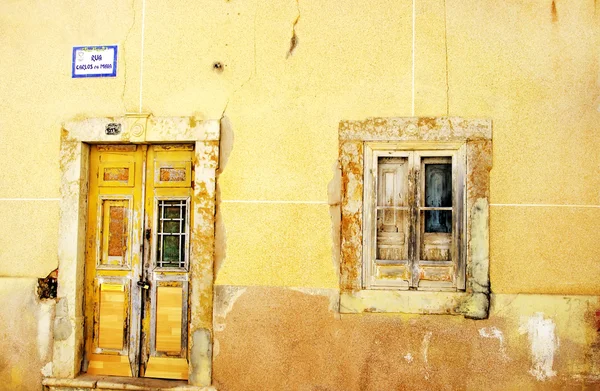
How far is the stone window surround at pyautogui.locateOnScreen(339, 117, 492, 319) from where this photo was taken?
3770 millimetres

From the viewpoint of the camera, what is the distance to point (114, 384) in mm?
3975

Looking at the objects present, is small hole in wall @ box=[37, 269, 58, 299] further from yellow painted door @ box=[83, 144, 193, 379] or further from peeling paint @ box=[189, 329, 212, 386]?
peeling paint @ box=[189, 329, 212, 386]

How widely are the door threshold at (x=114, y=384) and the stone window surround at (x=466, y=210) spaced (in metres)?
1.52

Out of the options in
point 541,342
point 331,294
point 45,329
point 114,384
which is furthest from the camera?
point 45,329

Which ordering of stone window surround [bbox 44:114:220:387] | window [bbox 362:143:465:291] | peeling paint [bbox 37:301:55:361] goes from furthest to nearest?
peeling paint [bbox 37:301:55:361] → stone window surround [bbox 44:114:220:387] → window [bbox 362:143:465:291]

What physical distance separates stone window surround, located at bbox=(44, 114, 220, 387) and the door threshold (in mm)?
25

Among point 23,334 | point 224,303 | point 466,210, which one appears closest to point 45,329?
point 23,334

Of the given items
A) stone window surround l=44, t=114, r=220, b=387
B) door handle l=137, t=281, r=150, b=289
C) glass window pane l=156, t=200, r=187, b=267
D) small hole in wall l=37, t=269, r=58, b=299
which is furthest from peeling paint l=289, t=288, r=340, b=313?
small hole in wall l=37, t=269, r=58, b=299

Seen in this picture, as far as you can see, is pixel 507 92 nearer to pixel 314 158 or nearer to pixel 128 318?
pixel 314 158

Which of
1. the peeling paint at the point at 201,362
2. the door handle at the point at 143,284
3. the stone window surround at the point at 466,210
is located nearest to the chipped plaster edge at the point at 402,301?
the stone window surround at the point at 466,210

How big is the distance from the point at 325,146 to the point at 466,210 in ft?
4.12

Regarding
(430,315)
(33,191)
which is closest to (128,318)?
(33,191)

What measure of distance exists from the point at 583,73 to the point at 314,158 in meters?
2.28

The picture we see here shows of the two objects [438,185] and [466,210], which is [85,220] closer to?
[438,185]
